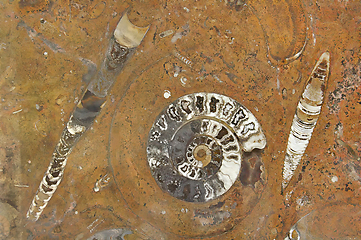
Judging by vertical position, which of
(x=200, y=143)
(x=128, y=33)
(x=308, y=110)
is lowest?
Answer: (x=200, y=143)

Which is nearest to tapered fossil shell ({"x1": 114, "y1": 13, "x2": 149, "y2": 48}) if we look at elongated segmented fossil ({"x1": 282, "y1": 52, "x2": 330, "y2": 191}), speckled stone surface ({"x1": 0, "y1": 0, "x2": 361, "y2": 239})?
speckled stone surface ({"x1": 0, "y1": 0, "x2": 361, "y2": 239})

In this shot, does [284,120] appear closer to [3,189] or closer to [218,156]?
[218,156]

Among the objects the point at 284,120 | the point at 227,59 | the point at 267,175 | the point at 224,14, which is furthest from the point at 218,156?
the point at 224,14

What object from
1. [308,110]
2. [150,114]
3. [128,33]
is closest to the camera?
[308,110]

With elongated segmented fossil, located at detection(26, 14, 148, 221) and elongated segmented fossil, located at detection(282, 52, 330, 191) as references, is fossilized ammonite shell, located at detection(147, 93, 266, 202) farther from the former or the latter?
elongated segmented fossil, located at detection(26, 14, 148, 221)

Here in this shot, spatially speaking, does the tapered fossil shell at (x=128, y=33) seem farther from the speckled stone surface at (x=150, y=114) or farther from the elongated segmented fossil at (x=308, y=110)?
the elongated segmented fossil at (x=308, y=110)

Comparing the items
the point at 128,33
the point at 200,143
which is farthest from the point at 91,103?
the point at 200,143

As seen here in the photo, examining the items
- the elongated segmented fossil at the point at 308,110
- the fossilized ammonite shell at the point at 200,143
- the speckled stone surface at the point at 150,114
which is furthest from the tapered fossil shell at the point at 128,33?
the elongated segmented fossil at the point at 308,110

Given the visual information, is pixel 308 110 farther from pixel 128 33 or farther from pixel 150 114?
pixel 128 33
